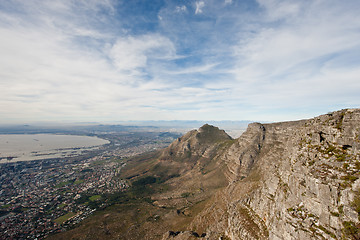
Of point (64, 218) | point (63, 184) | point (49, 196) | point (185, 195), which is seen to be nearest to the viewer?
point (64, 218)

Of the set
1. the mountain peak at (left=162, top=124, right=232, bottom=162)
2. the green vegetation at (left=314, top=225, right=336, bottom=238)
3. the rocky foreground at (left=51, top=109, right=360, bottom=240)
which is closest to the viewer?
the green vegetation at (left=314, top=225, right=336, bottom=238)

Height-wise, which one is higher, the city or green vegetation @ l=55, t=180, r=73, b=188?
the city

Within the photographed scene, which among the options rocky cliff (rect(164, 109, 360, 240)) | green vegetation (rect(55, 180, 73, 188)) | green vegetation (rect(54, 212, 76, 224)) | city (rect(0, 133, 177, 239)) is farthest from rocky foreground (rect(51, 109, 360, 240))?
green vegetation (rect(55, 180, 73, 188))

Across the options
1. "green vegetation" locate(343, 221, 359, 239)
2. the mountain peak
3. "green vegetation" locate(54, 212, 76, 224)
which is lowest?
"green vegetation" locate(54, 212, 76, 224)

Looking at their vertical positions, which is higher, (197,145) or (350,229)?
(350,229)

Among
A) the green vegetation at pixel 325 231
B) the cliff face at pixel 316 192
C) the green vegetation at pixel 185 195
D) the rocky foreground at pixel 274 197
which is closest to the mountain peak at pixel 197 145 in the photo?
the rocky foreground at pixel 274 197

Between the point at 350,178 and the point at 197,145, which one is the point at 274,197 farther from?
the point at 197,145

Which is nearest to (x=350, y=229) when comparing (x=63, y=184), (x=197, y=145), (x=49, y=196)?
(x=197, y=145)

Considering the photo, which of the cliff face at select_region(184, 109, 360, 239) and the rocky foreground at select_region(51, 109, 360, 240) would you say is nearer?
the cliff face at select_region(184, 109, 360, 239)

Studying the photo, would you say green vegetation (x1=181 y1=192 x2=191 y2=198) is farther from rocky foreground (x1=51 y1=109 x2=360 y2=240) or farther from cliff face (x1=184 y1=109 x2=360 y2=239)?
cliff face (x1=184 y1=109 x2=360 y2=239)
